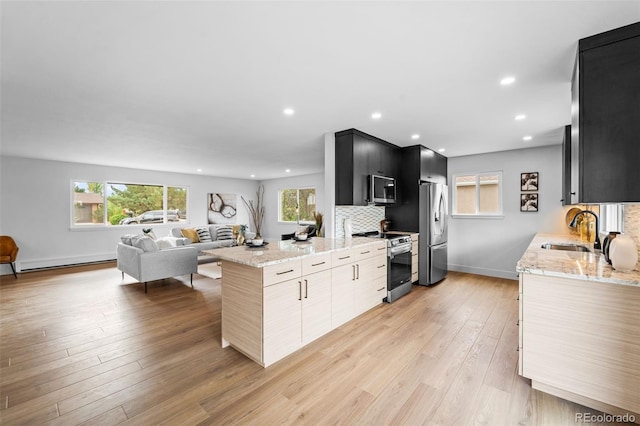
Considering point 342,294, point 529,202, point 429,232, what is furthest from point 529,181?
point 342,294

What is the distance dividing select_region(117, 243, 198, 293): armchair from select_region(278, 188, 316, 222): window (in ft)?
14.3

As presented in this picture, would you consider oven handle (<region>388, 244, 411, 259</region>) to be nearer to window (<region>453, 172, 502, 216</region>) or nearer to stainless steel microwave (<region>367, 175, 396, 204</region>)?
stainless steel microwave (<region>367, 175, 396, 204</region>)

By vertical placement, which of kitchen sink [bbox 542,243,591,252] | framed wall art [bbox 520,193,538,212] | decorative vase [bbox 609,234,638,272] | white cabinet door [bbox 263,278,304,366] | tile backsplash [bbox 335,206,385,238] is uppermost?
framed wall art [bbox 520,193,538,212]

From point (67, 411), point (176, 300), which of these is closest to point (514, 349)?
point (67, 411)

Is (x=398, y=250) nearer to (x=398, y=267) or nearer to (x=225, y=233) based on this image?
(x=398, y=267)

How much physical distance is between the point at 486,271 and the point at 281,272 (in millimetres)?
4756

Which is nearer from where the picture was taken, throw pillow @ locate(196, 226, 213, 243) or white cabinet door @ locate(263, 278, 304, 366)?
white cabinet door @ locate(263, 278, 304, 366)

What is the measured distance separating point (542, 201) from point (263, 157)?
5.38 metres

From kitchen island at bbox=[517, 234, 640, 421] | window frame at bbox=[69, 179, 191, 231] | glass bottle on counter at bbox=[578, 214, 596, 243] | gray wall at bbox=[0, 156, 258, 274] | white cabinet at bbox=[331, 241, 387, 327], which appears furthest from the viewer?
window frame at bbox=[69, 179, 191, 231]

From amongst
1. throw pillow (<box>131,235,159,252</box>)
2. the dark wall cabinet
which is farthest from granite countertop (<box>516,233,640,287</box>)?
throw pillow (<box>131,235,159,252</box>)

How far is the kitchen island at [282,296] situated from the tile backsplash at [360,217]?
0.84 metres

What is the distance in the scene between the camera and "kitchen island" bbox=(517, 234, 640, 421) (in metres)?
1.64

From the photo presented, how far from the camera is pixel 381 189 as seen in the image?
417cm

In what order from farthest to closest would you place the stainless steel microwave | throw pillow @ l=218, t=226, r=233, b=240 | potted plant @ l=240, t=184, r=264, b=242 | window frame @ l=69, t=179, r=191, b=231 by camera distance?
potted plant @ l=240, t=184, r=264, b=242
throw pillow @ l=218, t=226, r=233, b=240
window frame @ l=69, t=179, r=191, b=231
the stainless steel microwave
